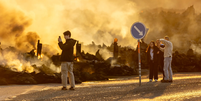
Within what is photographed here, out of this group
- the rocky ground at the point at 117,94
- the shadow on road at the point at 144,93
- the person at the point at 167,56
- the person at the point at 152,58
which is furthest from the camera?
the person at the point at 152,58

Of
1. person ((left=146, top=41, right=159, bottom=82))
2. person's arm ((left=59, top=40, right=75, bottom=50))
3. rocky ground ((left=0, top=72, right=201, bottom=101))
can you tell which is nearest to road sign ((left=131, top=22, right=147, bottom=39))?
rocky ground ((left=0, top=72, right=201, bottom=101))

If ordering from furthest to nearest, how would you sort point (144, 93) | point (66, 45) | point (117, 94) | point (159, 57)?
point (159, 57) < point (66, 45) < point (144, 93) < point (117, 94)

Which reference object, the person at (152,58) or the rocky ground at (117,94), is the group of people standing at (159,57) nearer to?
the person at (152,58)

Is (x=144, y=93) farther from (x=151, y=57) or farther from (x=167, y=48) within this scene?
(x=151, y=57)

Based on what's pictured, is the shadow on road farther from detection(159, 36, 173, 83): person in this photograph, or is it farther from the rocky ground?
detection(159, 36, 173, 83): person

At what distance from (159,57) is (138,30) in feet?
11.4

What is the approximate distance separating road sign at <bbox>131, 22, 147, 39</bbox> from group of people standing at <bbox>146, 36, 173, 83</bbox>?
5.94 feet

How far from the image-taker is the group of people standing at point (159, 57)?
11375 millimetres

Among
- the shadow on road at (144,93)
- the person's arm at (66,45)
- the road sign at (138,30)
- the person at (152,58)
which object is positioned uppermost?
the road sign at (138,30)

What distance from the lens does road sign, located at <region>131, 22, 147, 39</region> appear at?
32.9 ft

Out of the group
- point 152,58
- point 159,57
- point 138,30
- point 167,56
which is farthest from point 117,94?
point 159,57

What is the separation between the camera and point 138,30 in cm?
1016

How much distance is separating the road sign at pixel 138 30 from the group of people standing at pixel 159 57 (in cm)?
181

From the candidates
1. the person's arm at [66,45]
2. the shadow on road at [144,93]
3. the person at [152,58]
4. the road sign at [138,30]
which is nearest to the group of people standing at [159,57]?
the person at [152,58]
